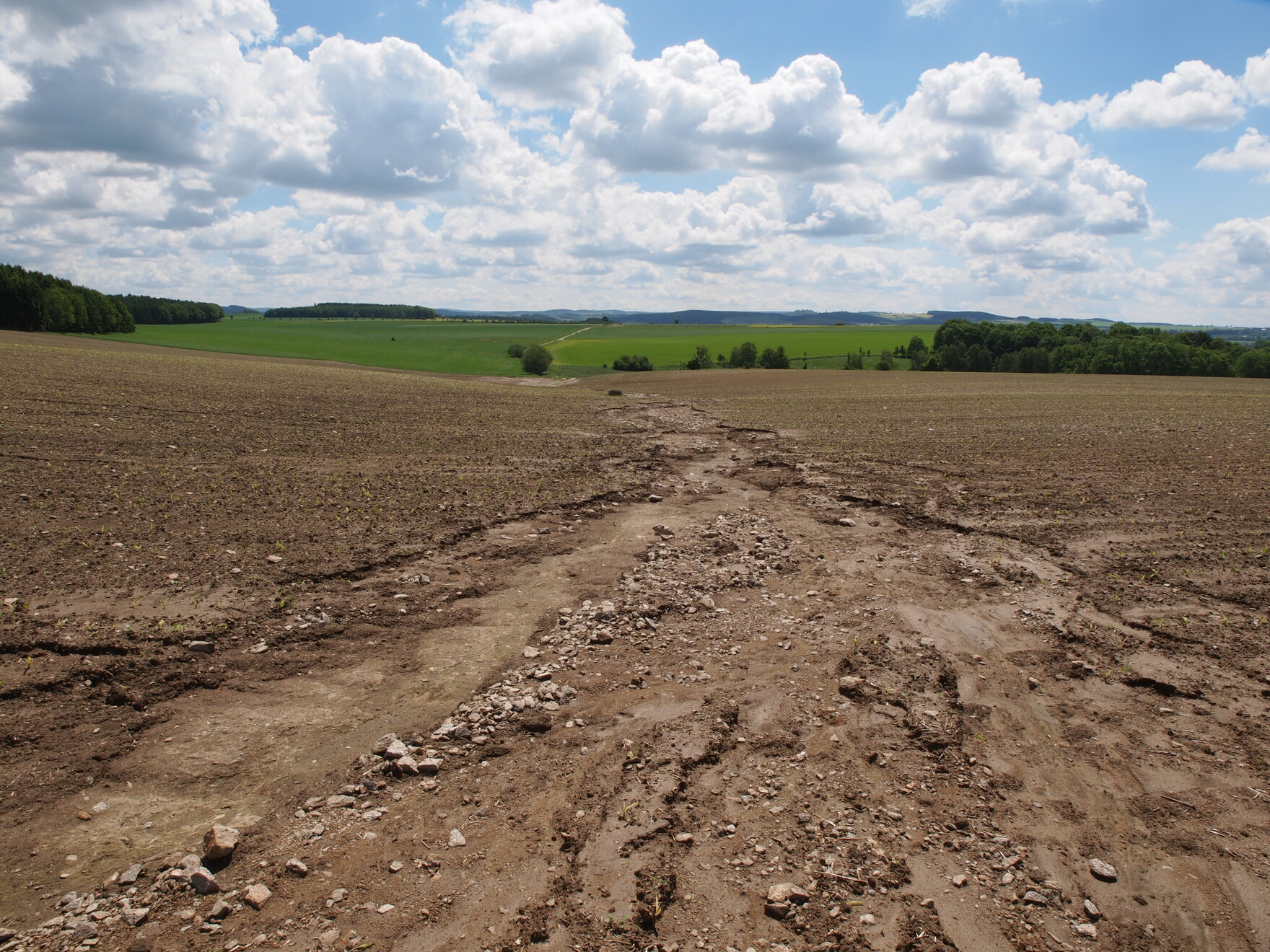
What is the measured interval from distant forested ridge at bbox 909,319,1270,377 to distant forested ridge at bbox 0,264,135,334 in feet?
335

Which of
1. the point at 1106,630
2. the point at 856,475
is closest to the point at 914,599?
the point at 1106,630

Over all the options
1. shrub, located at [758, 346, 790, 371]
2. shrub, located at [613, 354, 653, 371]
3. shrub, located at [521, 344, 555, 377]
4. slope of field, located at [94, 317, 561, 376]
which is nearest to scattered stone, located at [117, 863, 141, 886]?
slope of field, located at [94, 317, 561, 376]

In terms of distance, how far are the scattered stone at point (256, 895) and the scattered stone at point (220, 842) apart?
40 cm

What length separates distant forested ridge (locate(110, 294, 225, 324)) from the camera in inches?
4705

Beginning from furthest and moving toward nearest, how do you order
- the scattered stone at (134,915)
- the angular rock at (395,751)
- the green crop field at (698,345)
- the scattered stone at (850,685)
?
1. the green crop field at (698,345)
2. the scattered stone at (850,685)
3. the angular rock at (395,751)
4. the scattered stone at (134,915)

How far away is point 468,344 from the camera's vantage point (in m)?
110

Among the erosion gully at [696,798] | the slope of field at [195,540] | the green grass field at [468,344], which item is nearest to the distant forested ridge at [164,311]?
the green grass field at [468,344]

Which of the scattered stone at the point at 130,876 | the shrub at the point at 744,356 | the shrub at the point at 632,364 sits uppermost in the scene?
the shrub at the point at 744,356

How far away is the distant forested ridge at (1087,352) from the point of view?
239ft

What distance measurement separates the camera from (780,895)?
4.64 m

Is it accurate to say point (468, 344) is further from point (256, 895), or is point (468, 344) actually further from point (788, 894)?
point (788, 894)

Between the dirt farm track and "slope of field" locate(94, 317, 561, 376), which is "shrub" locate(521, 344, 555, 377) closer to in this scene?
"slope of field" locate(94, 317, 561, 376)

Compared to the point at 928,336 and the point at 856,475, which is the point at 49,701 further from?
the point at 928,336

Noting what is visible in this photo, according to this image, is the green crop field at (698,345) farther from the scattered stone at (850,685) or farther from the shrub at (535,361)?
the scattered stone at (850,685)
